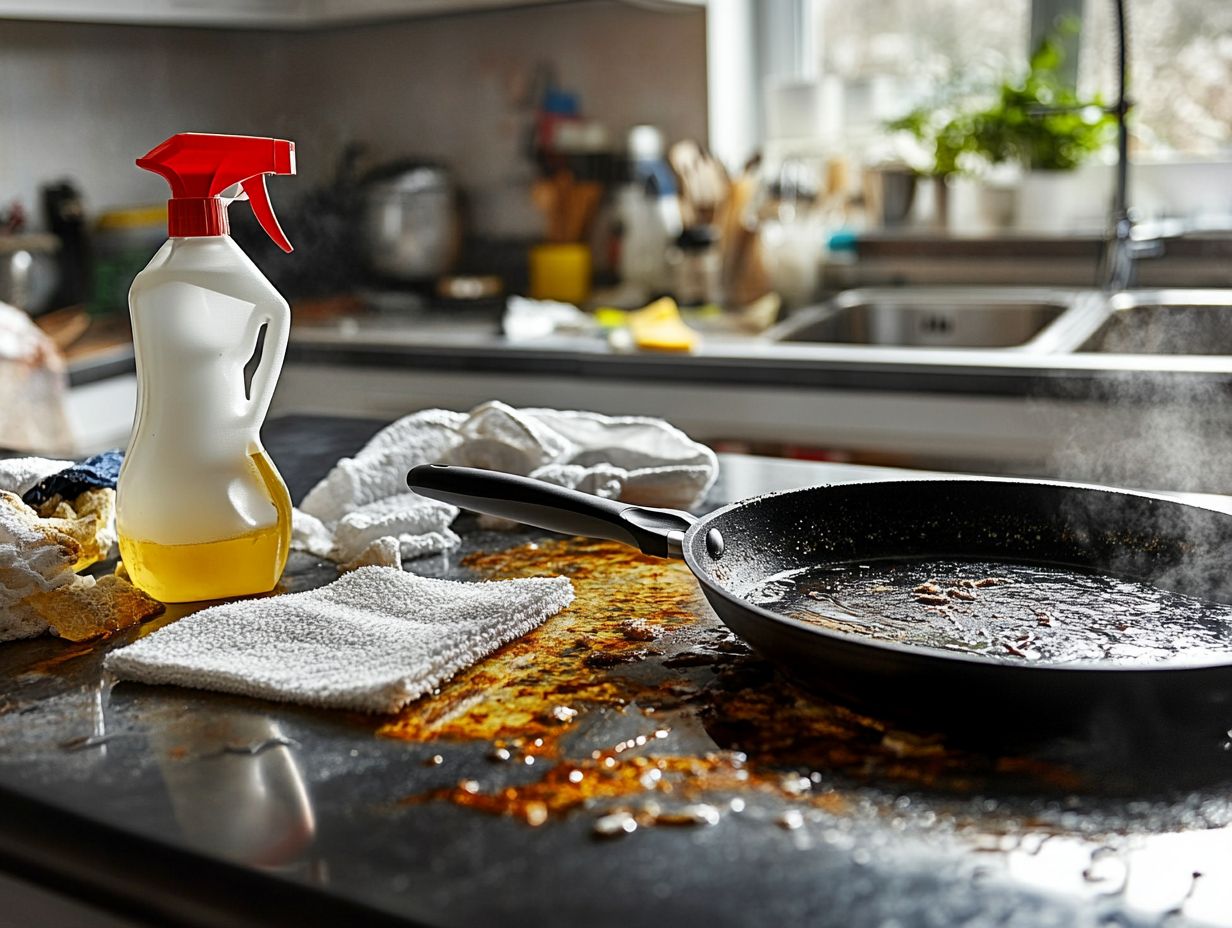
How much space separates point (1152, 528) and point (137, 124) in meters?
2.73

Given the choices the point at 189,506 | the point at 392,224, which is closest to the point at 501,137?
the point at 392,224

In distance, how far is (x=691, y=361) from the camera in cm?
195

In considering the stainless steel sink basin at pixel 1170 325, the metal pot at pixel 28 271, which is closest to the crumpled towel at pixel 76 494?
the stainless steel sink basin at pixel 1170 325

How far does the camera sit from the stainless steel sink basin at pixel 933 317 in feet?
7.38

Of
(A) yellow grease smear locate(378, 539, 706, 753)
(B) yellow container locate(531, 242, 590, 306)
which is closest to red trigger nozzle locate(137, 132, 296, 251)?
(A) yellow grease smear locate(378, 539, 706, 753)

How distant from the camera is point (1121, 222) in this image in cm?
214

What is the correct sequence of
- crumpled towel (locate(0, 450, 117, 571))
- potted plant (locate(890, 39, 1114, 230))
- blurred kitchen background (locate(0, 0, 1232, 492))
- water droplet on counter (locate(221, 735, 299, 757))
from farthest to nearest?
potted plant (locate(890, 39, 1114, 230))
blurred kitchen background (locate(0, 0, 1232, 492))
crumpled towel (locate(0, 450, 117, 571))
water droplet on counter (locate(221, 735, 299, 757))

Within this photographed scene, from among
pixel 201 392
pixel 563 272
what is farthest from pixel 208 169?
pixel 563 272

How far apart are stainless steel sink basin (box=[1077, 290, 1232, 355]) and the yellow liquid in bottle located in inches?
64.5

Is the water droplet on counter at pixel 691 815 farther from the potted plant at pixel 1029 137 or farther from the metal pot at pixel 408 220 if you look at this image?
the metal pot at pixel 408 220

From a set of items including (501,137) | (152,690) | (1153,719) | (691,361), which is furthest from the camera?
(501,137)

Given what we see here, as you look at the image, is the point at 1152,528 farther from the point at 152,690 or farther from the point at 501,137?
the point at 501,137

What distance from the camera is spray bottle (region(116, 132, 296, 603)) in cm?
76

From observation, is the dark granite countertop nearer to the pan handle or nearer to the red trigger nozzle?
the pan handle
